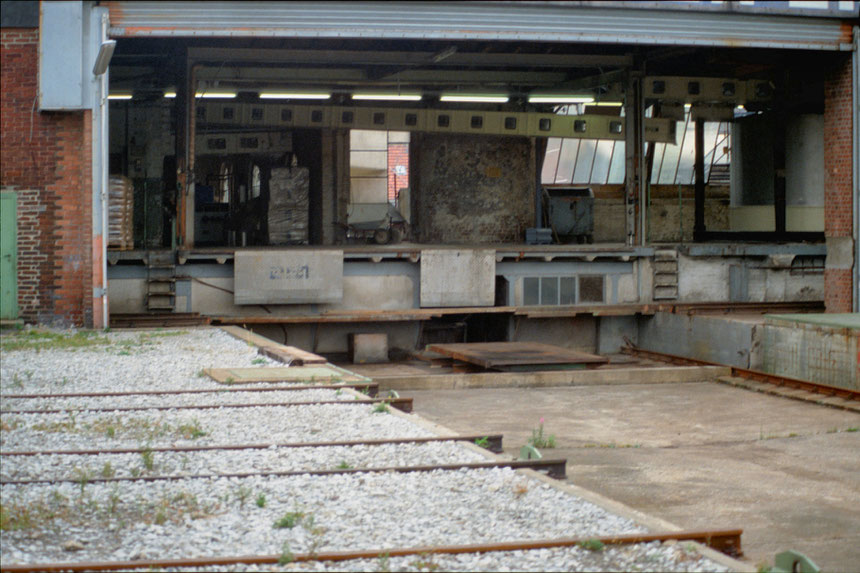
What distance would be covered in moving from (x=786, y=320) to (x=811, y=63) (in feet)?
25.9

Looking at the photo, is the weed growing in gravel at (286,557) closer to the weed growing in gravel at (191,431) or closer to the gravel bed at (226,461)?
the gravel bed at (226,461)

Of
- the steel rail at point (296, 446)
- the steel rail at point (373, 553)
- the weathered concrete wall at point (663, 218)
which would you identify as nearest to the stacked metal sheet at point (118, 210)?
the steel rail at point (296, 446)

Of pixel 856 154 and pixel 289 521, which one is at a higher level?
pixel 856 154

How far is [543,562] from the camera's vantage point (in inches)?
209

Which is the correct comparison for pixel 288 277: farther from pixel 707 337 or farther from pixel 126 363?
pixel 707 337

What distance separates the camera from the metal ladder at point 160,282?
1981cm

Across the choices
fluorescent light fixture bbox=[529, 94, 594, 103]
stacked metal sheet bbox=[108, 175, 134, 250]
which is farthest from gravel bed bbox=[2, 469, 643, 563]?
fluorescent light fixture bbox=[529, 94, 594, 103]

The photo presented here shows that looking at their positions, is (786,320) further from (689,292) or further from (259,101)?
(259,101)

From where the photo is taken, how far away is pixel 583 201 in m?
30.1

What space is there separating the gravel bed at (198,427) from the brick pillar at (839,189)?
13304 mm

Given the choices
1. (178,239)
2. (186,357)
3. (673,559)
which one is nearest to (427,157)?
(178,239)

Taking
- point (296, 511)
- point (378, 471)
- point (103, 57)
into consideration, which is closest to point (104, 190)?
point (103, 57)

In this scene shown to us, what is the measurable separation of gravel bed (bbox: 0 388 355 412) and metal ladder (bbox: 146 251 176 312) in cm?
939

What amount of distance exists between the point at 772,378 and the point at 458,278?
283 inches
